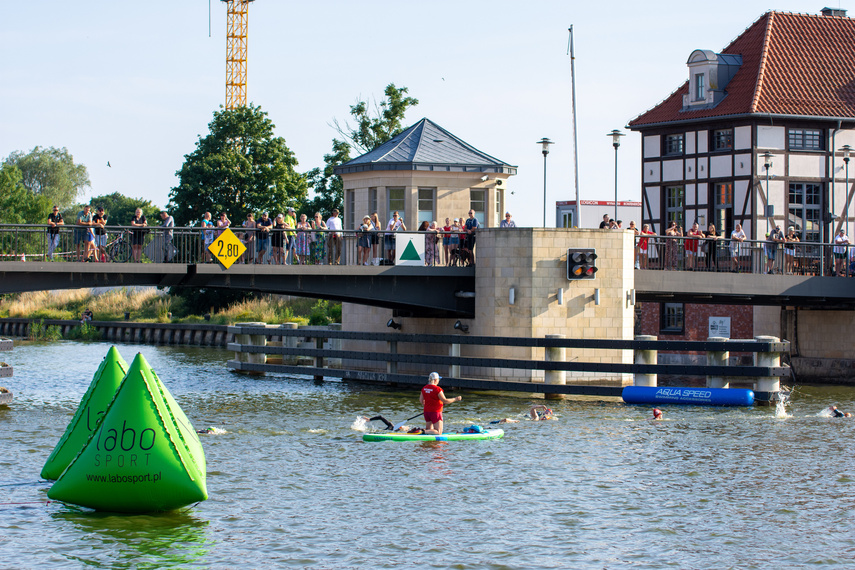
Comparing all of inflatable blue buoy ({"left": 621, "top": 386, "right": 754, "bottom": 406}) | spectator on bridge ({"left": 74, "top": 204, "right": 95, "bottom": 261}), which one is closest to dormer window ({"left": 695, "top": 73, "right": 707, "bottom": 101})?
inflatable blue buoy ({"left": 621, "top": 386, "right": 754, "bottom": 406})

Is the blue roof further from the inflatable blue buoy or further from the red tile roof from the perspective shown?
the red tile roof

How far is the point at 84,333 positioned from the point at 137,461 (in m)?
55.4

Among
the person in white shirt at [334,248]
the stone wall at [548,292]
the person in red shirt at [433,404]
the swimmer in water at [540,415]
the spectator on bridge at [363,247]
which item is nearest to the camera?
the person in red shirt at [433,404]

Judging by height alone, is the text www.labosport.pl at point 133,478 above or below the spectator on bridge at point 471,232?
below

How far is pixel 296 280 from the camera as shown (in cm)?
3275

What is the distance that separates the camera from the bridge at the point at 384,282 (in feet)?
97.5

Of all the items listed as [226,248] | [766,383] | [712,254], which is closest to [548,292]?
[712,254]

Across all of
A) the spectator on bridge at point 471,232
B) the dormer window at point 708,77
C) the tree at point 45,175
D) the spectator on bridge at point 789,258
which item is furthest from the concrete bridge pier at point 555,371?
the tree at point 45,175

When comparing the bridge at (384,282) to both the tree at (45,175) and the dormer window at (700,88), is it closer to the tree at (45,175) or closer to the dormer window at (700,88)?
the dormer window at (700,88)

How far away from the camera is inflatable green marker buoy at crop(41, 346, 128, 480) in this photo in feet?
61.2

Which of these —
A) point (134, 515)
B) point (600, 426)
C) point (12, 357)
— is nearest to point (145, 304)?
point (12, 357)

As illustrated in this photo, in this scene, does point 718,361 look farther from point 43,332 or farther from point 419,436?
point 43,332

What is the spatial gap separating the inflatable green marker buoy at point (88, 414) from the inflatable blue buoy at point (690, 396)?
15794mm

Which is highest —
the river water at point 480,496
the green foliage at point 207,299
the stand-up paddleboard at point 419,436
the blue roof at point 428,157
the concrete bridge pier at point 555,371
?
the blue roof at point 428,157
